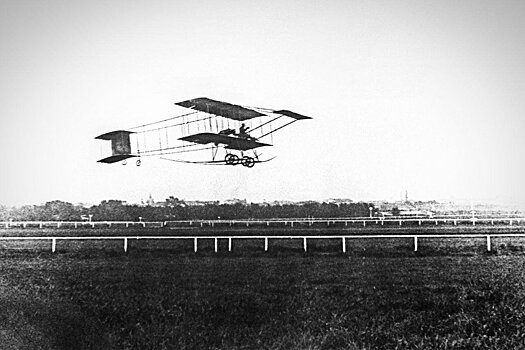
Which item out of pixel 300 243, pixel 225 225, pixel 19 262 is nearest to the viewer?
pixel 19 262

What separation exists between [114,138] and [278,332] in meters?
4.72

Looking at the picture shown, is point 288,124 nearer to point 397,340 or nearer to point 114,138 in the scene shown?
point 114,138

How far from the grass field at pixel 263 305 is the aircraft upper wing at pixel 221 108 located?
9.19 feet

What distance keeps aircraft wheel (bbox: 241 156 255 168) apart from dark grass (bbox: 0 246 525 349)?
1.95m

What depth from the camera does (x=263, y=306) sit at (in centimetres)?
834

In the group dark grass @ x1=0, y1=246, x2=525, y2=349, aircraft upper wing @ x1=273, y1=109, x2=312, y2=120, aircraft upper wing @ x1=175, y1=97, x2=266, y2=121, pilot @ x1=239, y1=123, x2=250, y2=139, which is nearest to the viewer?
dark grass @ x1=0, y1=246, x2=525, y2=349

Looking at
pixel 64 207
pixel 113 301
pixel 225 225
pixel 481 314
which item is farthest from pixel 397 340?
pixel 225 225

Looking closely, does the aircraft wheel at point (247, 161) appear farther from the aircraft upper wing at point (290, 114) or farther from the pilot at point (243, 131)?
the aircraft upper wing at point (290, 114)

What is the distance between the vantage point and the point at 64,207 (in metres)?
12.2

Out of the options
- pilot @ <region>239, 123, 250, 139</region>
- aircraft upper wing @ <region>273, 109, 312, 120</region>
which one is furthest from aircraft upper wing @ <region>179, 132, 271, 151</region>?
aircraft upper wing @ <region>273, 109, 312, 120</region>

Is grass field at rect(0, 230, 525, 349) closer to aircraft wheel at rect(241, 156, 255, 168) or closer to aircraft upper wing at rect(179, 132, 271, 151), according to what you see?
aircraft wheel at rect(241, 156, 255, 168)

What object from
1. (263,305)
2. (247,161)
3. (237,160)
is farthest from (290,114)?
(263,305)

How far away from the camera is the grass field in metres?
7.43

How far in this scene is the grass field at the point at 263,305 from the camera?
7434mm
